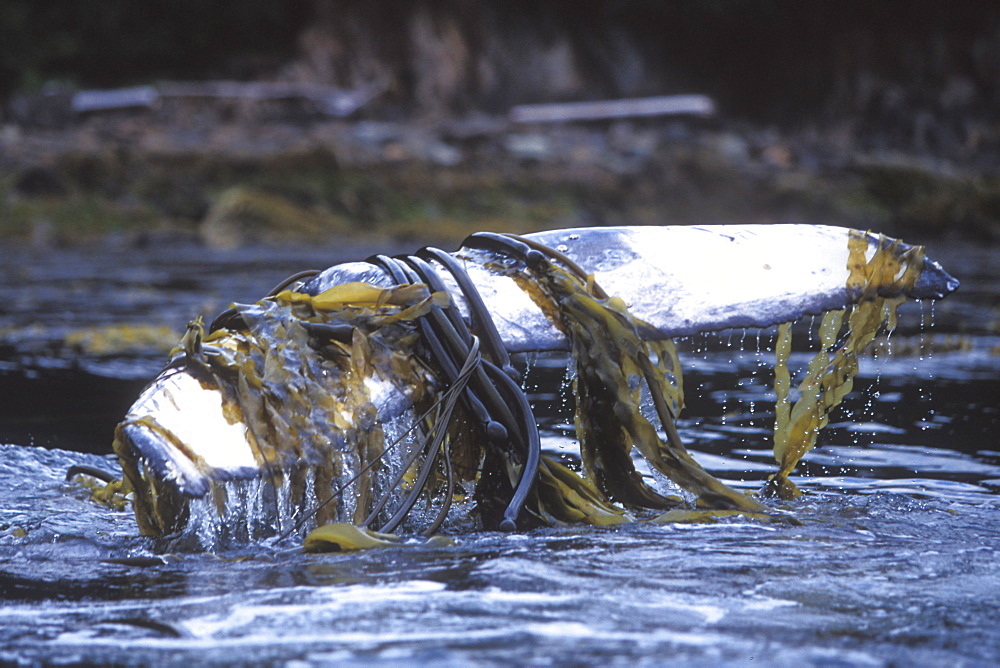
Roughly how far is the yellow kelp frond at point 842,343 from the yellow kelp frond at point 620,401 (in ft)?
1.21

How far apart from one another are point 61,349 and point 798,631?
5.83 meters

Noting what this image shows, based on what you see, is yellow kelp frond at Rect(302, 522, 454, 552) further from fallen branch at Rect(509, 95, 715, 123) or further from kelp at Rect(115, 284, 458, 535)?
fallen branch at Rect(509, 95, 715, 123)

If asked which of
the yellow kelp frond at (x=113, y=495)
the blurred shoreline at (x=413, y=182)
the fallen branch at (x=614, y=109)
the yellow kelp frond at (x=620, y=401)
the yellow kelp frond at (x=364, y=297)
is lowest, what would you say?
the yellow kelp frond at (x=113, y=495)

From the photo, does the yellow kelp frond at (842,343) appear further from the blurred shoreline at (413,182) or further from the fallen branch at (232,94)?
the fallen branch at (232,94)

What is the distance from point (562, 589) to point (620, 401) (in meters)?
0.92

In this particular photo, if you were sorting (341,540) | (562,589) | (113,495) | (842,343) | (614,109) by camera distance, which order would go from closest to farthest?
(562,589) → (341,540) → (113,495) → (842,343) → (614,109)

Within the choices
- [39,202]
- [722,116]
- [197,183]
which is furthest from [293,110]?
[722,116]

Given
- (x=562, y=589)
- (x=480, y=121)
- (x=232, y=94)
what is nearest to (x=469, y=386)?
(x=562, y=589)

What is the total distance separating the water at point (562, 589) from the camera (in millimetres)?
2119

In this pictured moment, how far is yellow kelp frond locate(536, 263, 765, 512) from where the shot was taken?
3.26m

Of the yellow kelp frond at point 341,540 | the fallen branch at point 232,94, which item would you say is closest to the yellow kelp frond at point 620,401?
the yellow kelp frond at point 341,540

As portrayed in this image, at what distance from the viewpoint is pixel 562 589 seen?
248 cm

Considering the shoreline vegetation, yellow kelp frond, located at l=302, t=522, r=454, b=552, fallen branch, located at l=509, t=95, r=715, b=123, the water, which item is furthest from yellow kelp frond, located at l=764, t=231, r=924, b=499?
fallen branch, located at l=509, t=95, r=715, b=123

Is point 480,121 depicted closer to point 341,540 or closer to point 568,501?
point 568,501
